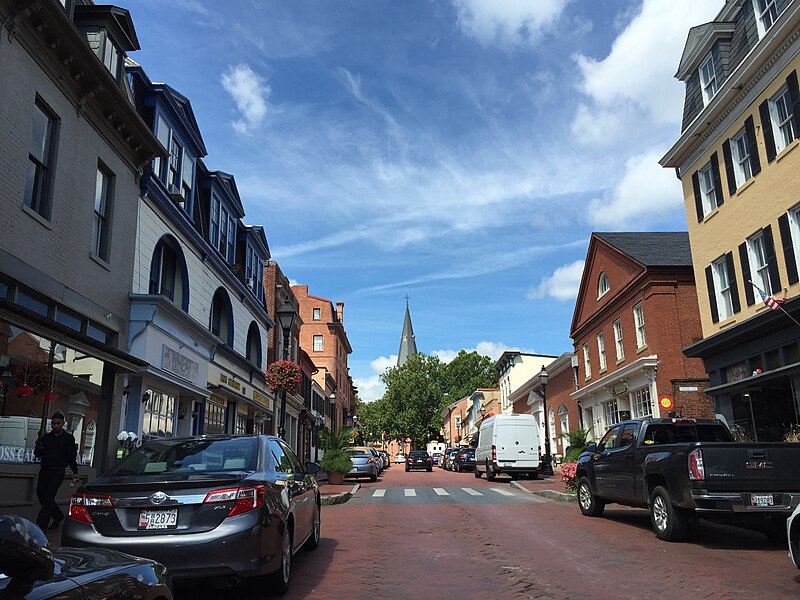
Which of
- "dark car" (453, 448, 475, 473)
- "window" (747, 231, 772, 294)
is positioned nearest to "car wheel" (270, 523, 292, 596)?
"window" (747, 231, 772, 294)

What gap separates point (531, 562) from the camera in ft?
27.5

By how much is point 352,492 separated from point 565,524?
31.6 feet

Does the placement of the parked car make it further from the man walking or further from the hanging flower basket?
the man walking

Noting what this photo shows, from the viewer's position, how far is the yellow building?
52.9ft

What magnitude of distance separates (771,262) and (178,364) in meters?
15.1

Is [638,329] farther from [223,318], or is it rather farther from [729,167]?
[223,318]

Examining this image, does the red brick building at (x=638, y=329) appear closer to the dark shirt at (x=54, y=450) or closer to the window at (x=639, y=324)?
the window at (x=639, y=324)

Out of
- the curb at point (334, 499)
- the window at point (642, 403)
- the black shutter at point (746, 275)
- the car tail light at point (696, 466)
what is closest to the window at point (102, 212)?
the curb at point (334, 499)

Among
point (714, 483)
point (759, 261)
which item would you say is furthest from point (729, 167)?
point (714, 483)

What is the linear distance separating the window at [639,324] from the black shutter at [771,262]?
30.9 ft

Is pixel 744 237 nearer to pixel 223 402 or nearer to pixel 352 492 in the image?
pixel 352 492

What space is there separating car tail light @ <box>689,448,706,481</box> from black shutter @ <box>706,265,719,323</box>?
12.1m

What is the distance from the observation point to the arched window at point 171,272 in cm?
1814

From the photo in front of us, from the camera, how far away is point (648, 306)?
25.6 metres
